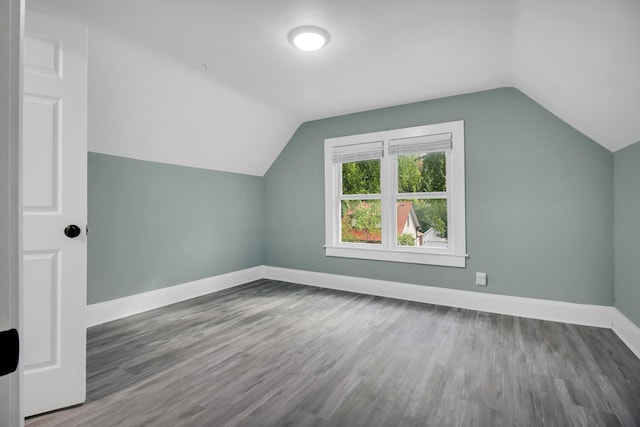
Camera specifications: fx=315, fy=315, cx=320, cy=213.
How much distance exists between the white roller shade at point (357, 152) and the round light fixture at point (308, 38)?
6.18 ft

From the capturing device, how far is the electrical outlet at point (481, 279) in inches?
139

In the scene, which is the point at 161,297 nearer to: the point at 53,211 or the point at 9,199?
the point at 53,211

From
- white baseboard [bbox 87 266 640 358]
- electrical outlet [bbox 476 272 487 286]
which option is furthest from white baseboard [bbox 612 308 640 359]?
electrical outlet [bbox 476 272 487 286]

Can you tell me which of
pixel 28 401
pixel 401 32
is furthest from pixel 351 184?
pixel 28 401

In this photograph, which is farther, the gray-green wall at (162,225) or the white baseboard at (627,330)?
the gray-green wall at (162,225)

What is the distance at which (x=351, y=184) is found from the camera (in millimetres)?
4555

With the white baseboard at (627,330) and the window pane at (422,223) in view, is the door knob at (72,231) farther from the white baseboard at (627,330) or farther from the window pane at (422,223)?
the white baseboard at (627,330)

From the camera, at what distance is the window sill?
370 centimetres

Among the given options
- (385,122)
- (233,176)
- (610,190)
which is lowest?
(610,190)

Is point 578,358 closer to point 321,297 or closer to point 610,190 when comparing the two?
point 610,190

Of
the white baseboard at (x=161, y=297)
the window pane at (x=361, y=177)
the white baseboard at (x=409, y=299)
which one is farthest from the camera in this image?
the window pane at (x=361, y=177)

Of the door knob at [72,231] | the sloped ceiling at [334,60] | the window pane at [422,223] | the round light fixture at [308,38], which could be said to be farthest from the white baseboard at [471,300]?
the door knob at [72,231]

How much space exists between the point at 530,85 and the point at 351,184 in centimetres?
233

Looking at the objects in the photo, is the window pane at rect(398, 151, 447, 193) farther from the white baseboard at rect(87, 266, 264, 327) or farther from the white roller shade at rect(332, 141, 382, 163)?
the white baseboard at rect(87, 266, 264, 327)
